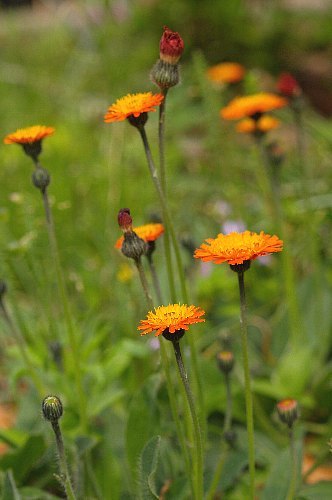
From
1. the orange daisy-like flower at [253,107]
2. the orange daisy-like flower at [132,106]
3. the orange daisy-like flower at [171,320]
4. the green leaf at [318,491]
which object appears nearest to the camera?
the orange daisy-like flower at [171,320]

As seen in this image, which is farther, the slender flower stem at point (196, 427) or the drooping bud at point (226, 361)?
the drooping bud at point (226, 361)

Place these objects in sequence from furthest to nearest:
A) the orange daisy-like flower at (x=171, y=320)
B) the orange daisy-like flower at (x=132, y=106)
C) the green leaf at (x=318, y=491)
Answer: the green leaf at (x=318, y=491) < the orange daisy-like flower at (x=132, y=106) < the orange daisy-like flower at (x=171, y=320)

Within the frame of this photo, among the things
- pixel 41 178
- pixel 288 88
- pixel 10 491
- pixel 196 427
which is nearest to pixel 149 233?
pixel 41 178

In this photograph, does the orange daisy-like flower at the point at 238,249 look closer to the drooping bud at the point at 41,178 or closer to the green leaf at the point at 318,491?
the drooping bud at the point at 41,178

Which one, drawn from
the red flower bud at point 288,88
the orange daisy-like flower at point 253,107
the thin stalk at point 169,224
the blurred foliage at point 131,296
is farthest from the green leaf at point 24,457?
the red flower bud at point 288,88

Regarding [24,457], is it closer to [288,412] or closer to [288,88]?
[288,412]

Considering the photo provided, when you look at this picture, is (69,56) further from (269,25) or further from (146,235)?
(146,235)

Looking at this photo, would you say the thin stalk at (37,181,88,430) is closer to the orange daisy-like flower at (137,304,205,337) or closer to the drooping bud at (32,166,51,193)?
the drooping bud at (32,166,51,193)

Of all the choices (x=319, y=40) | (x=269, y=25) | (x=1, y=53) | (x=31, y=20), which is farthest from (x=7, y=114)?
(x=31, y=20)
